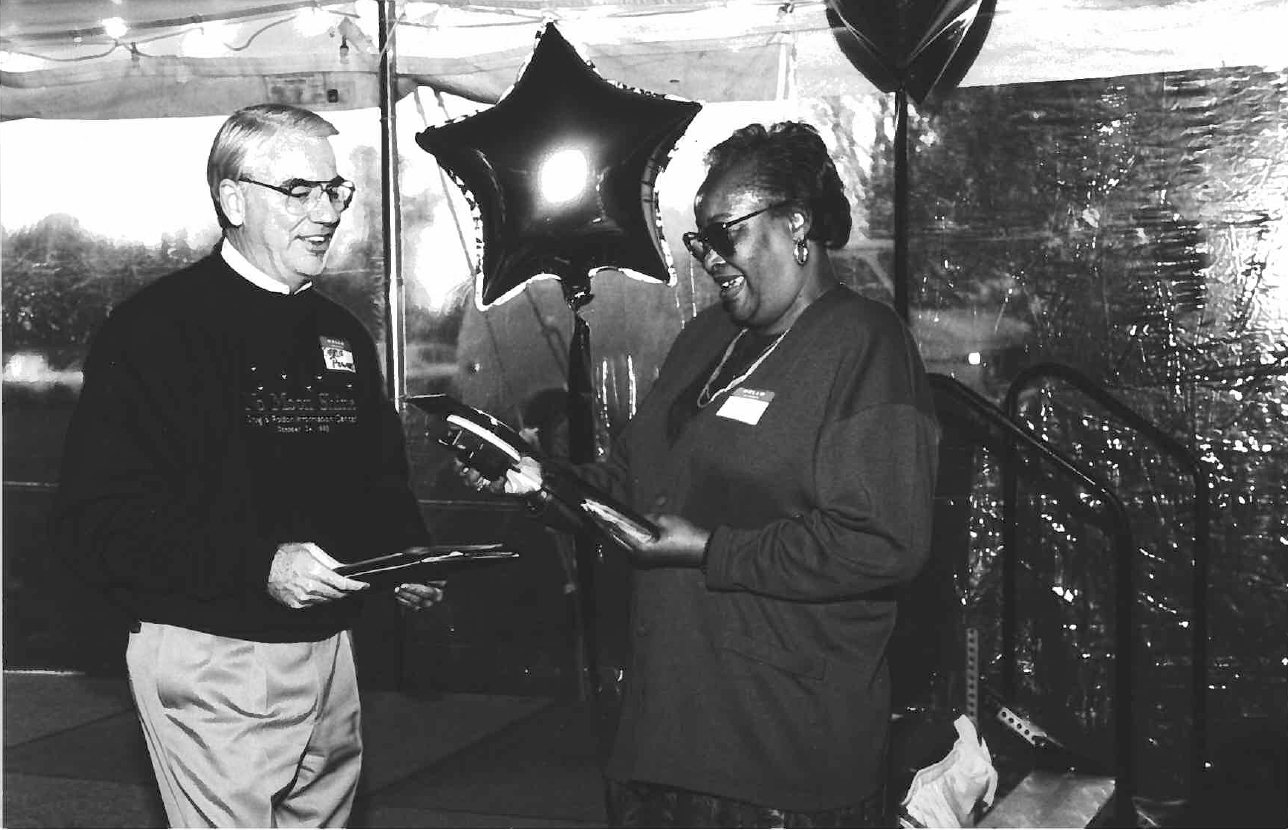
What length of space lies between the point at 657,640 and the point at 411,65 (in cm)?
400

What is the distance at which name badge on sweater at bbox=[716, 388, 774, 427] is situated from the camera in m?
2.51

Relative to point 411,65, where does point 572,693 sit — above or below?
below

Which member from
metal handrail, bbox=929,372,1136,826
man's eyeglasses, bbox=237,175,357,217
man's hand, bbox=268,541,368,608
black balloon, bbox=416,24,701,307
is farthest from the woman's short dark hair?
black balloon, bbox=416,24,701,307

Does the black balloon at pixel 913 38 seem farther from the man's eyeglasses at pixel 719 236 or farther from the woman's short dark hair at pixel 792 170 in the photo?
the man's eyeglasses at pixel 719 236

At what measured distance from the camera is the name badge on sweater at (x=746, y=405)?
2510 millimetres

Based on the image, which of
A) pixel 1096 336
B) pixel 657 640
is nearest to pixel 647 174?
pixel 1096 336

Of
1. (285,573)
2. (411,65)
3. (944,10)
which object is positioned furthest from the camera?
(411,65)

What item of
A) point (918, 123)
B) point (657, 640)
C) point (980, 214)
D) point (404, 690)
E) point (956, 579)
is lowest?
point (404, 690)

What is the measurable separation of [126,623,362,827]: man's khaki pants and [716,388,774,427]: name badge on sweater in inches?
38.5

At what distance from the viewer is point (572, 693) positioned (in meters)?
6.03

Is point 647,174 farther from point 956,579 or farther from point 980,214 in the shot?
point 956,579

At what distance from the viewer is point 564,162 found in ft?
16.1

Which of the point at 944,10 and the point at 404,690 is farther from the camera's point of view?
the point at 404,690

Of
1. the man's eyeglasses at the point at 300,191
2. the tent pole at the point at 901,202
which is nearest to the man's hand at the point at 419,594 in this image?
the man's eyeglasses at the point at 300,191
